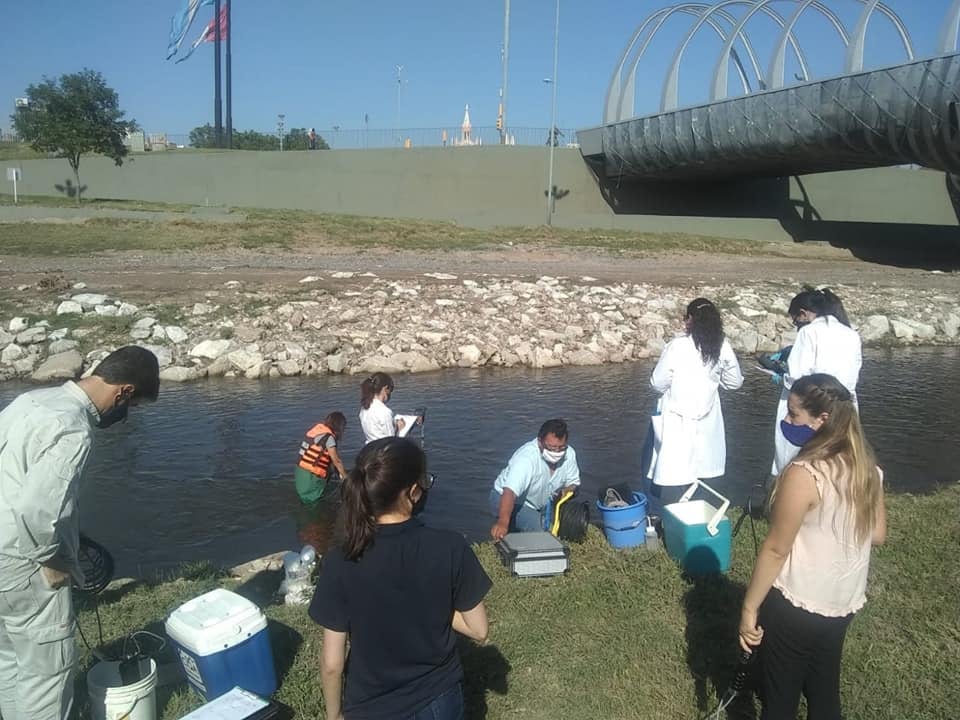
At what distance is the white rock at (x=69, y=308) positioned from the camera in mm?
15453

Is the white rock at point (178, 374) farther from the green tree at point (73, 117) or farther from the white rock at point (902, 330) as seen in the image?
the green tree at point (73, 117)

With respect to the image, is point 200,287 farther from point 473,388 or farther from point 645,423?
point 645,423

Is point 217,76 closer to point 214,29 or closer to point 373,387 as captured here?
point 214,29

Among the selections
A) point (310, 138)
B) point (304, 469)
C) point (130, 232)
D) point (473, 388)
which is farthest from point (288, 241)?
point (310, 138)

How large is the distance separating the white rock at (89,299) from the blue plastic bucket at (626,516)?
13030mm

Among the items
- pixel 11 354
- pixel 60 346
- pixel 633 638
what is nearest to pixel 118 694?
pixel 633 638

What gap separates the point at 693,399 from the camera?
18.8ft

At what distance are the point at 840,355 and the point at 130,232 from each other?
79.4ft

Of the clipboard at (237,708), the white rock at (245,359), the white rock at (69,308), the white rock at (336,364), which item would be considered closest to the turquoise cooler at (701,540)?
the clipboard at (237,708)

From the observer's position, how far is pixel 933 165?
2769cm

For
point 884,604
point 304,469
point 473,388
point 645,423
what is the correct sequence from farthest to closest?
1. point 473,388
2. point 645,423
3. point 304,469
4. point 884,604

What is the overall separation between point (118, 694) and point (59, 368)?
11.7m

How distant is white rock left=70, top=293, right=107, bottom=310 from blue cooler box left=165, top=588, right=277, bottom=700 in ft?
43.8

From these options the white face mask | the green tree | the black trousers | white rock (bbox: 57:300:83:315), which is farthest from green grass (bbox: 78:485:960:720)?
the green tree
